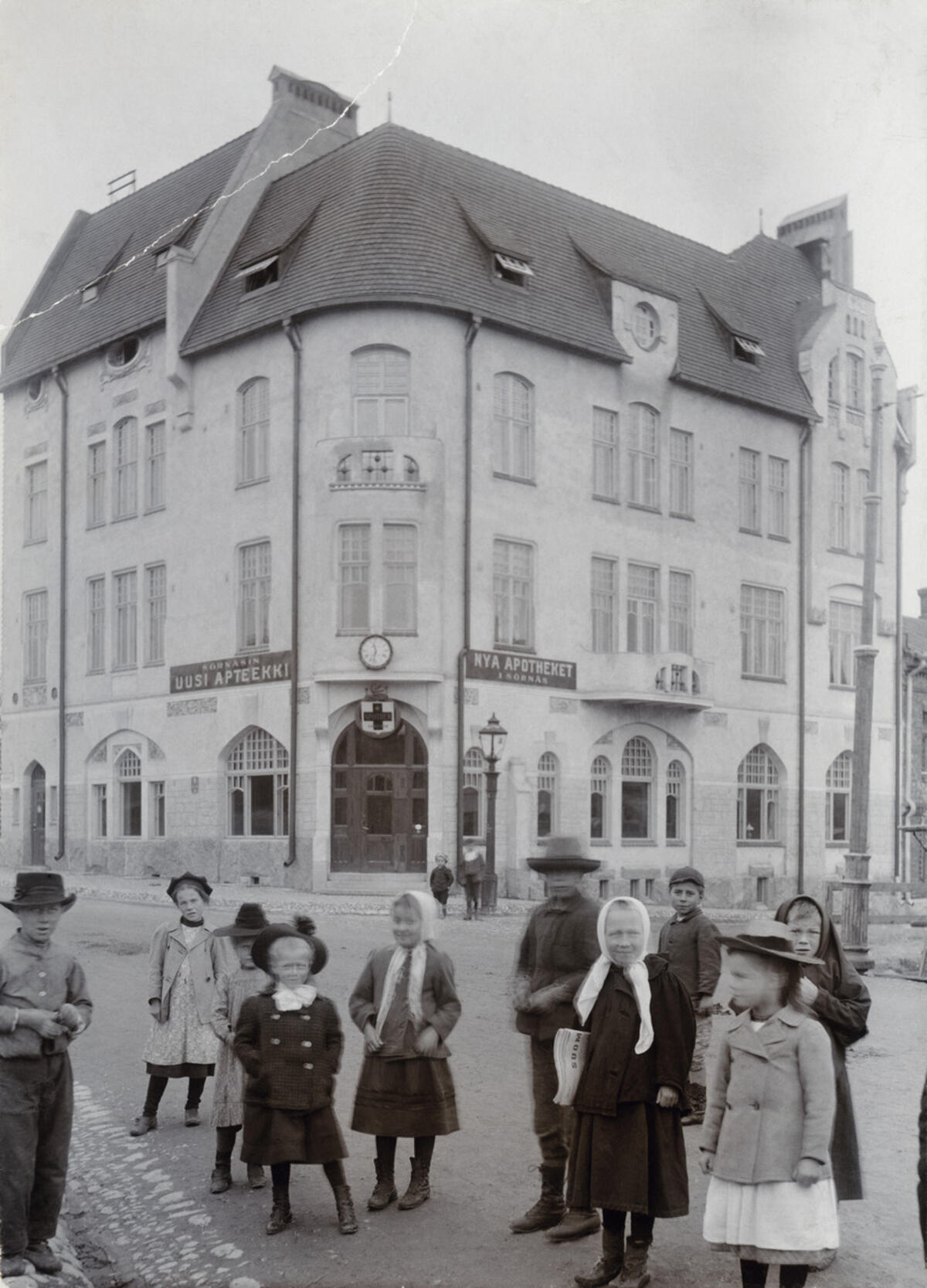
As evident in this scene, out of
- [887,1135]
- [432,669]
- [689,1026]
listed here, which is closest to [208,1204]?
[689,1026]

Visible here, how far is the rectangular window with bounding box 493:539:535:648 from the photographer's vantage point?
25750 mm

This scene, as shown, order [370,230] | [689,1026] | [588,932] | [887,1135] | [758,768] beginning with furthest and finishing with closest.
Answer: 1. [758,768]
2. [370,230]
3. [887,1135]
4. [588,932]
5. [689,1026]

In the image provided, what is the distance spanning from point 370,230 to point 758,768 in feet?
40.2

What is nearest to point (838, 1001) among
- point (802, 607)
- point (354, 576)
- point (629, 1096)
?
point (629, 1096)

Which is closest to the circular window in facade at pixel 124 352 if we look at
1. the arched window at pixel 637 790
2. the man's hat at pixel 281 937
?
the arched window at pixel 637 790

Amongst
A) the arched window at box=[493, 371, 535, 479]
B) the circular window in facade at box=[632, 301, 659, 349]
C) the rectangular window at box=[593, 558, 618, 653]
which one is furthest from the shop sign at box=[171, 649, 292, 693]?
the circular window in facade at box=[632, 301, 659, 349]

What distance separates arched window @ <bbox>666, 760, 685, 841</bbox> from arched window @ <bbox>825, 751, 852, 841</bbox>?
8.81 ft

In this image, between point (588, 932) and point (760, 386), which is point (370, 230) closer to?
point (760, 386)

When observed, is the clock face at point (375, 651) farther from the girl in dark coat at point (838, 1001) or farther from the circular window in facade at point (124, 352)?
the girl in dark coat at point (838, 1001)

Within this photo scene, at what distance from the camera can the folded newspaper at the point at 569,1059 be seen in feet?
18.9

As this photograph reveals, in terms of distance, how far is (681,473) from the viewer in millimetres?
27188

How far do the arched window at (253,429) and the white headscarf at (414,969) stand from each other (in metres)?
20.1

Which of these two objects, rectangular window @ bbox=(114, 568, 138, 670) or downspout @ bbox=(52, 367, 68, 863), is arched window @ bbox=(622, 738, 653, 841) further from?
downspout @ bbox=(52, 367, 68, 863)

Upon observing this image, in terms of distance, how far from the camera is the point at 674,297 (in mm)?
27875
